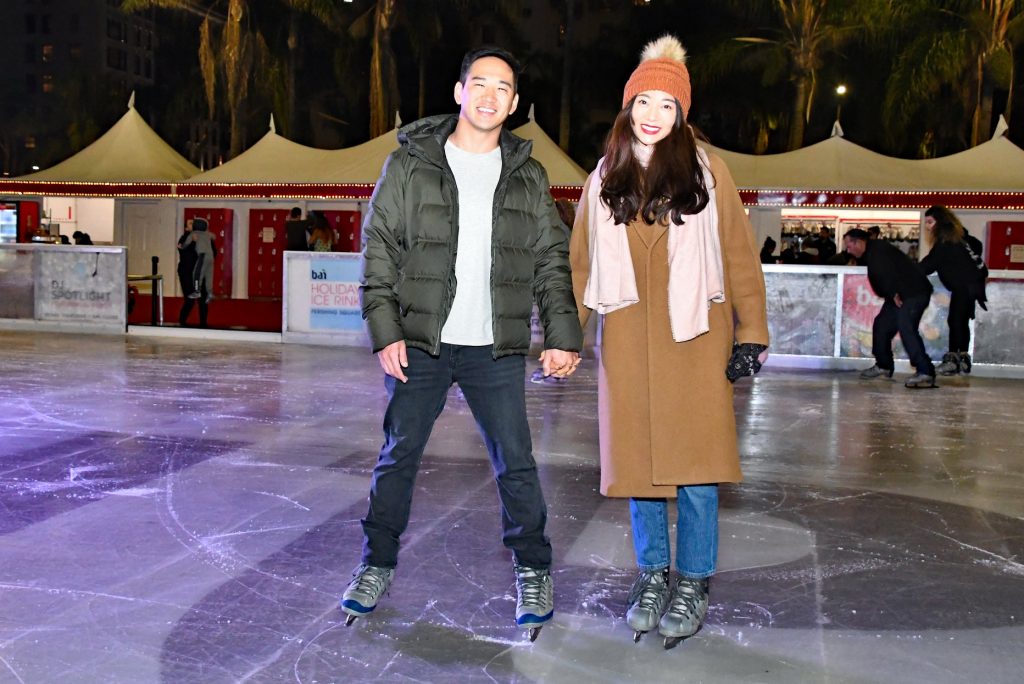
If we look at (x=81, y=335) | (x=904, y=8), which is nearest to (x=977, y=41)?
(x=904, y=8)

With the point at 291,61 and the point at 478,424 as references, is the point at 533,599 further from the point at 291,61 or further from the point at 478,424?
the point at 291,61

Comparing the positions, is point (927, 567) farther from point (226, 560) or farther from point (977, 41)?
point (977, 41)

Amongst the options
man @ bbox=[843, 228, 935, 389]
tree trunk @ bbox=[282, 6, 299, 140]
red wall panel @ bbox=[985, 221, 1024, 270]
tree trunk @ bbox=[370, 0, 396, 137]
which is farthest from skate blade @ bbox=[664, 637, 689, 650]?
tree trunk @ bbox=[282, 6, 299, 140]

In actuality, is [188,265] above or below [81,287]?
above

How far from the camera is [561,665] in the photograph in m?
2.96

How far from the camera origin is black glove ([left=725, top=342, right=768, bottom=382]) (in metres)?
3.13

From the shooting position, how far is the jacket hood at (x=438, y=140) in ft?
10.3

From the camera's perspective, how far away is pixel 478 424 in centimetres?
326

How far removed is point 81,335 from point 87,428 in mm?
7230

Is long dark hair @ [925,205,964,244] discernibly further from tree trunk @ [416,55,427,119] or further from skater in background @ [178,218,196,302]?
tree trunk @ [416,55,427,119]

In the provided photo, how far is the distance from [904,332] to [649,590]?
7.59 metres

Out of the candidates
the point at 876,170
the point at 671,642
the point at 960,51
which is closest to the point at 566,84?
the point at 960,51

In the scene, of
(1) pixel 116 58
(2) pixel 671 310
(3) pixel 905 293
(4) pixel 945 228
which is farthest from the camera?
(1) pixel 116 58

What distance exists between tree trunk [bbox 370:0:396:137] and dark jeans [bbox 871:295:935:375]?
19135 mm
